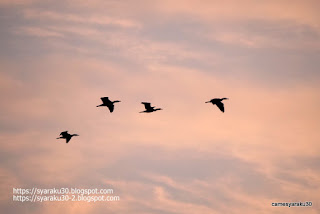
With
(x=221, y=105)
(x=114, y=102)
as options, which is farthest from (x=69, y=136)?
(x=221, y=105)

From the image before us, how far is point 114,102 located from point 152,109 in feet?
21.1

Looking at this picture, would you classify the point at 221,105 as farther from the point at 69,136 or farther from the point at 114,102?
the point at 69,136

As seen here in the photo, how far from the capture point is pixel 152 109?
125312 mm

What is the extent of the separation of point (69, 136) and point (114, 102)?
10.2 metres

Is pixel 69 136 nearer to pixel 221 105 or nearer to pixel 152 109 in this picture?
pixel 152 109

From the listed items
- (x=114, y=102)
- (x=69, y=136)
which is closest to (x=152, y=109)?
(x=114, y=102)

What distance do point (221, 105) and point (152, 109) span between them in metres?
11.8

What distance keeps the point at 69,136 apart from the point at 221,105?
26.2 m

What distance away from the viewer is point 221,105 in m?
121

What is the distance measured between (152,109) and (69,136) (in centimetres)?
1476

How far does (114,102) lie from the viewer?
12388 cm

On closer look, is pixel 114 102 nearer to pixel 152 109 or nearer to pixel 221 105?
pixel 152 109

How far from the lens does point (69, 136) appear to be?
127m

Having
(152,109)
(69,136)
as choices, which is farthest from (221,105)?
(69,136)
